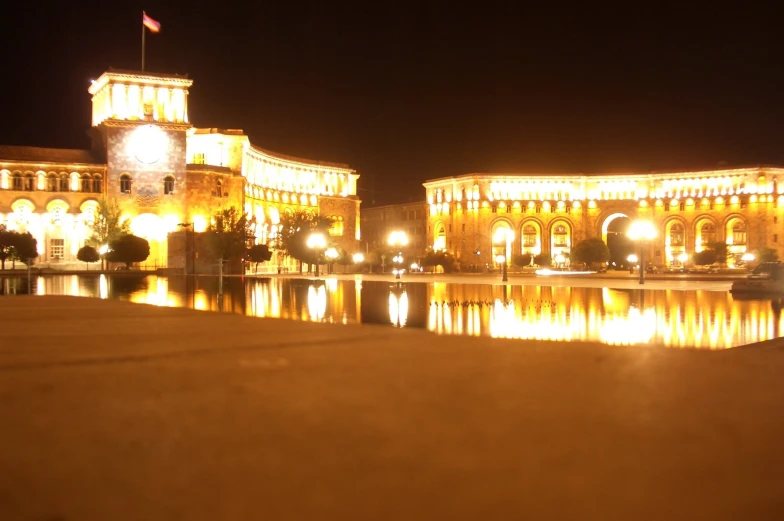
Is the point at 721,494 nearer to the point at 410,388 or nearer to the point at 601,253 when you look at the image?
the point at 410,388

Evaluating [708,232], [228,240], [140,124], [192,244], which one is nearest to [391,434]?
[228,240]

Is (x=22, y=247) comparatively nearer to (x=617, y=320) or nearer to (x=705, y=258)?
(x=617, y=320)

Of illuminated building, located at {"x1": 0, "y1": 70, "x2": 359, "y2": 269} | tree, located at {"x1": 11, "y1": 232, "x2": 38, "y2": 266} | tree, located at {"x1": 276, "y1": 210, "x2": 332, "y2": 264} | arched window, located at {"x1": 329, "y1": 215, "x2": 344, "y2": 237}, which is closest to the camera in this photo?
tree, located at {"x1": 276, "y1": 210, "x2": 332, "y2": 264}

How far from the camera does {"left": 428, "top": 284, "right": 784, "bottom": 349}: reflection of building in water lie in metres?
12.0

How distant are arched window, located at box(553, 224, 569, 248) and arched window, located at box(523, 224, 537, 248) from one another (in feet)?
9.59

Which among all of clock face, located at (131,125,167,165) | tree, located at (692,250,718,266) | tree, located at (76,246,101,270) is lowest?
tree, located at (692,250,718,266)

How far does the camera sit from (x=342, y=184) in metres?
91.3

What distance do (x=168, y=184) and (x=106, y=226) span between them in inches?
315

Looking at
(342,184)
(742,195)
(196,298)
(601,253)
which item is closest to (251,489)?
(196,298)

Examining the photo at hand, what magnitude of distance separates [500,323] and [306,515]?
413 inches

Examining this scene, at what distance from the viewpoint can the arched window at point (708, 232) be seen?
9338cm

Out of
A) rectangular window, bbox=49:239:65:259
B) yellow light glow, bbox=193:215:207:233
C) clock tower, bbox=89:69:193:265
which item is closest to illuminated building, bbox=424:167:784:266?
yellow light glow, bbox=193:215:207:233

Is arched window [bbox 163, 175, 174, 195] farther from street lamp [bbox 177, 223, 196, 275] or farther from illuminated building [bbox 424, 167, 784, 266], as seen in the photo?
illuminated building [bbox 424, 167, 784, 266]

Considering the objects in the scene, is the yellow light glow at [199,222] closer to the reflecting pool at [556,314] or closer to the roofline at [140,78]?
the roofline at [140,78]
